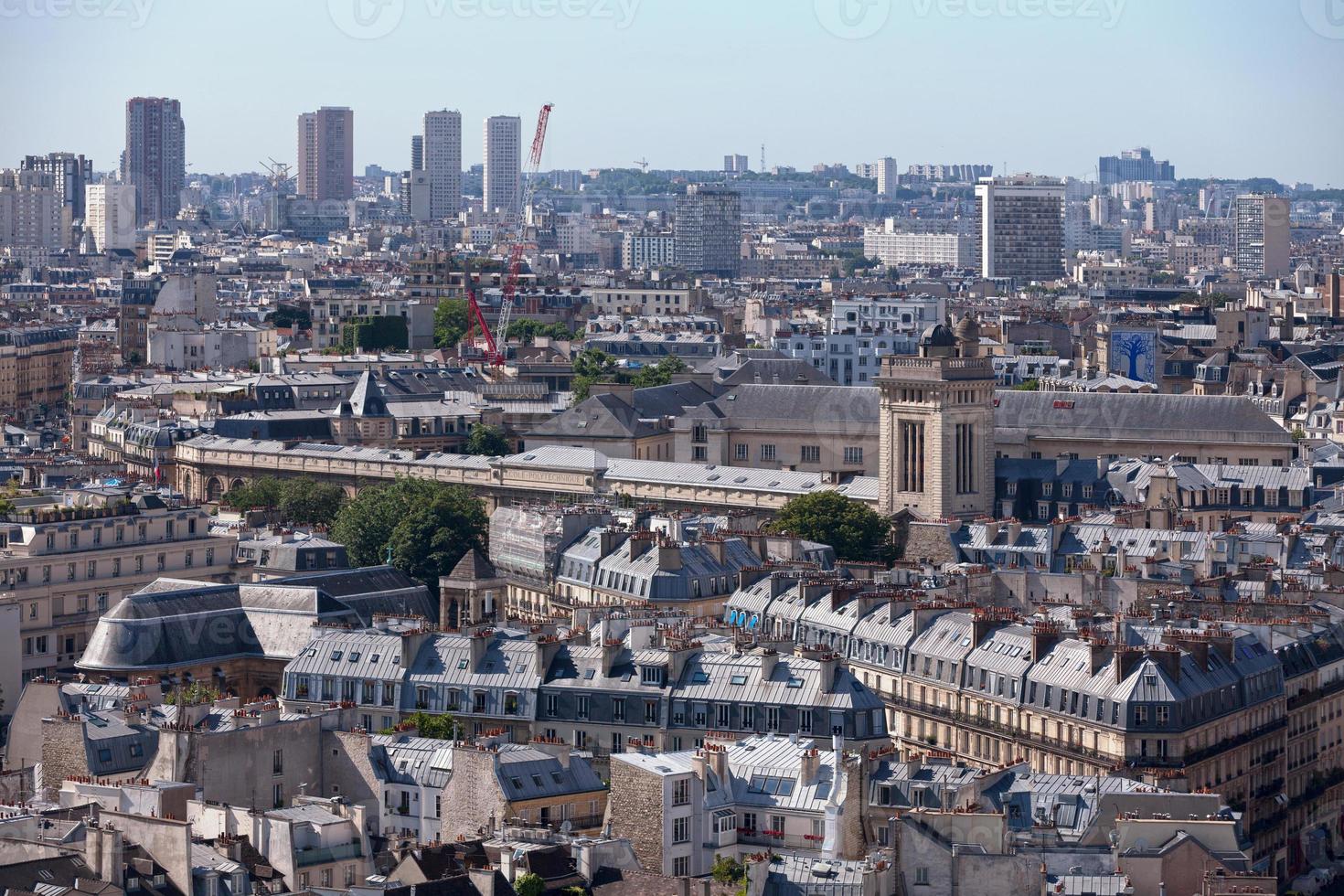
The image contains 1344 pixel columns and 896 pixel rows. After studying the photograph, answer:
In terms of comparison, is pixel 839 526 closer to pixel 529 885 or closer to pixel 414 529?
pixel 414 529

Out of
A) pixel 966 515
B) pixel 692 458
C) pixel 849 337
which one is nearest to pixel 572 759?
pixel 966 515

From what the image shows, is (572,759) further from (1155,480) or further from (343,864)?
(1155,480)

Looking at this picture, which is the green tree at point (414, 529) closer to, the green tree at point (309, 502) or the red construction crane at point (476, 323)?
the green tree at point (309, 502)

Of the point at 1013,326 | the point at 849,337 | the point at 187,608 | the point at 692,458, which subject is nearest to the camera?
the point at 187,608

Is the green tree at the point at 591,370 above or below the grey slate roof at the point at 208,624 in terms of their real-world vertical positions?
above

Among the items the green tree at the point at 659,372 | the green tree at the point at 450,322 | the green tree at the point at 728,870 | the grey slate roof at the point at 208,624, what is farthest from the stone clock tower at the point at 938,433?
the green tree at the point at 450,322

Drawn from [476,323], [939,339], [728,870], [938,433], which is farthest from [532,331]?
[728,870]
